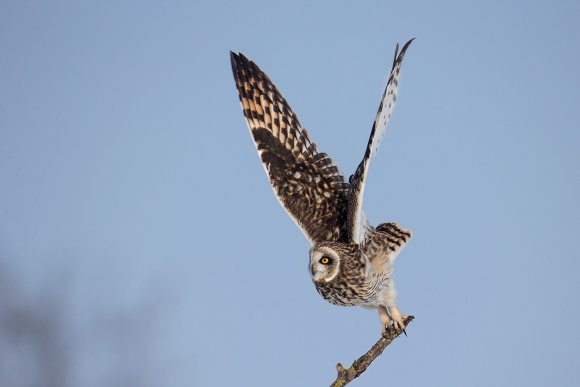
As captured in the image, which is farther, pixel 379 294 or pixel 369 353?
pixel 379 294

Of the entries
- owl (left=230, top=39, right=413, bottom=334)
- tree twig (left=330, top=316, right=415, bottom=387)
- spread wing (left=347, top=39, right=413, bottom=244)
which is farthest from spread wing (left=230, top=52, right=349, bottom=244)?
tree twig (left=330, top=316, right=415, bottom=387)

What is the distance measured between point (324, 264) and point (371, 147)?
3.12ft

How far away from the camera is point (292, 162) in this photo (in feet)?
24.8

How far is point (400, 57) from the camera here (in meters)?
6.13

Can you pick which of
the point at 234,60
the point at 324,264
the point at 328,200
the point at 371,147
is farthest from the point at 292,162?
the point at 371,147

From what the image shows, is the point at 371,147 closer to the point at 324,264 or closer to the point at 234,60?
the point at 324,264

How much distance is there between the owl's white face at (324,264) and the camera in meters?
6.18

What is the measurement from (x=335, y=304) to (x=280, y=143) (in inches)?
70.9

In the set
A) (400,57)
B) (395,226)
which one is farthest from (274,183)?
(400,57)

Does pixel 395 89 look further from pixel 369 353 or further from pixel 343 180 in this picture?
pixel 369 353

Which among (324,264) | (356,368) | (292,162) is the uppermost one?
(292,162)

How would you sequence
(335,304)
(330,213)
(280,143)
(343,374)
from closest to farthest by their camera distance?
(343,374) < (335,304) < (330,213) < (280,143)

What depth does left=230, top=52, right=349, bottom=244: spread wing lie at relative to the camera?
710 centimetres

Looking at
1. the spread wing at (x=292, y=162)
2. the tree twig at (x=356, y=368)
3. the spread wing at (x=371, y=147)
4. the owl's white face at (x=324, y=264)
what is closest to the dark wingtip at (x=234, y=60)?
the spread wing at (x=292, y=162)
